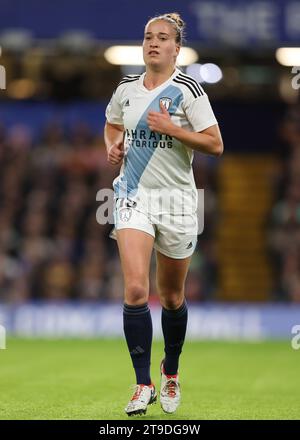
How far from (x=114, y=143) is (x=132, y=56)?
10.0 meters

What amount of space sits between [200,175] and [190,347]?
4933 mm

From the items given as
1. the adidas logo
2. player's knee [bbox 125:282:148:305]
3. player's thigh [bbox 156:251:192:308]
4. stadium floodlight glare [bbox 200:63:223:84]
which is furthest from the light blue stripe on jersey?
stadium floodlight glare [bbox 200:63:223:84]

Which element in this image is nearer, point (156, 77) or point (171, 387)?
point (156, 77)

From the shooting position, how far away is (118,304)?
14.6 metres

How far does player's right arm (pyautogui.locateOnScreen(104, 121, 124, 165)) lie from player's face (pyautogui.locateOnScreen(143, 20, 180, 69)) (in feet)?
1.81

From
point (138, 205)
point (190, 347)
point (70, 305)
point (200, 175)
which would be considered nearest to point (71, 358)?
point (190, 347)

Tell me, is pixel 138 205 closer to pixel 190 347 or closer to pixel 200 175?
pixel 190 347

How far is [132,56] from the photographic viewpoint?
55.4 feet

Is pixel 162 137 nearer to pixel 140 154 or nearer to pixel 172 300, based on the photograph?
pixel 140 154

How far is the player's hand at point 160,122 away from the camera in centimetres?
661

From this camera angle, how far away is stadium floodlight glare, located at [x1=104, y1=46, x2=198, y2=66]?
16.5 meters

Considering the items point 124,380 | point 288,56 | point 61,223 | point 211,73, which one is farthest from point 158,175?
point 211,73

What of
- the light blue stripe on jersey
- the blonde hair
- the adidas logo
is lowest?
the adidas logo

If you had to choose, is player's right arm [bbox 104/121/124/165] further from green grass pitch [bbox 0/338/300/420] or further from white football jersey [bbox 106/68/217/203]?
green grass pitch [bbox 0/338/300/420]
